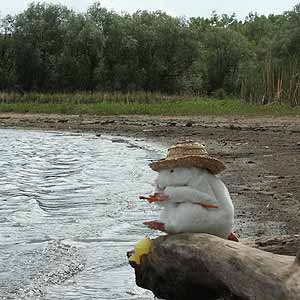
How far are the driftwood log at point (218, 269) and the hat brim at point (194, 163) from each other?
41cm

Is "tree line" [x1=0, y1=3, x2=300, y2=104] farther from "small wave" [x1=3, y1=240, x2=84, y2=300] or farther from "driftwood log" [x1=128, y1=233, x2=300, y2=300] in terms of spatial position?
"driftwood log" [x1=128, y1=233, x2=300, y2=300]

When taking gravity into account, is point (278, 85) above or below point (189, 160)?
below

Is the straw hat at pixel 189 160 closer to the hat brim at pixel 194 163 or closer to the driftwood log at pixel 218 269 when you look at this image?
the hat brim at pixel 194 163

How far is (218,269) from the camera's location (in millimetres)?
3908

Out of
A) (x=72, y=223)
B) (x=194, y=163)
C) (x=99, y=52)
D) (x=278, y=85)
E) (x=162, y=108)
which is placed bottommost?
(x=162, y=108)

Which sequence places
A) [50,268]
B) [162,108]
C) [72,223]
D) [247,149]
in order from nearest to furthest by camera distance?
1. [50,268]
2. [72,223]
3. [247,149]
4. [162,108]

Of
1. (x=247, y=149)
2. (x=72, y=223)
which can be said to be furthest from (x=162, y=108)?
(x=72, y=223)

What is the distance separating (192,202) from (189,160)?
0.81 ft

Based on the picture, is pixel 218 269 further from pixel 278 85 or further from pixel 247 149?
pixel 278 85

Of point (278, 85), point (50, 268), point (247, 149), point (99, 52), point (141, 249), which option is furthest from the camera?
point (99, 52)

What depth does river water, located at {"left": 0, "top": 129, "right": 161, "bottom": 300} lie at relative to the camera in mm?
5668

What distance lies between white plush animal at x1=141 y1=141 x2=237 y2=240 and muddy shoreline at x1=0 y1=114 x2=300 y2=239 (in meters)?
2.57

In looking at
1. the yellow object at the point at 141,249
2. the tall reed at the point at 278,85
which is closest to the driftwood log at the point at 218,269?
the yellow object at the point at 141,249

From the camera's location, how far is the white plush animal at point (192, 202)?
13.9 feet
